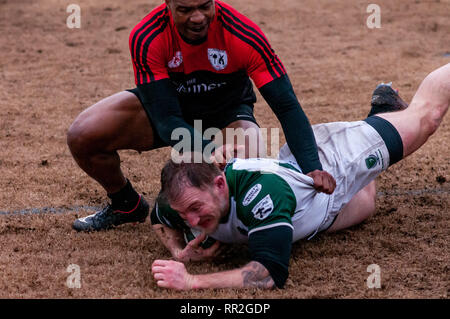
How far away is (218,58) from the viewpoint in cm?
314

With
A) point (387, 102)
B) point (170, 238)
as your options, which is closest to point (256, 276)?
point (170, 238)

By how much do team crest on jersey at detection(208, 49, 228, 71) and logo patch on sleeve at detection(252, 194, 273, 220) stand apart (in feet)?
2.97

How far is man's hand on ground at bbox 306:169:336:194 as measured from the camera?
2773 mm

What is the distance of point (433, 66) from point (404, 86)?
0.91 meters

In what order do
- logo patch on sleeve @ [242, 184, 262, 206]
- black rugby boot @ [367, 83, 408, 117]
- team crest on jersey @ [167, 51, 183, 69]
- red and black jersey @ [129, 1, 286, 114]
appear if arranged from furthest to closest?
black rugby boot @ [367, 83, 408, 117] < team crest on jersey @ [167, 51, 183, 69] < red and black jersey @ [129, 1, 286, 114] < logo patch on sleeve @ [242, 184, 262, 206]

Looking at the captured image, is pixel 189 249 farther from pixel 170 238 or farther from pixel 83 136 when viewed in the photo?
pixel 83 136

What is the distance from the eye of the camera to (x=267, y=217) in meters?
2.49

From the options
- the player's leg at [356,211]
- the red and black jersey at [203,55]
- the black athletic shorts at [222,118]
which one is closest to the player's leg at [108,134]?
the black athletic shorts at [222,118]

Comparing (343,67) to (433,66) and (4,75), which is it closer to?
(433,66)

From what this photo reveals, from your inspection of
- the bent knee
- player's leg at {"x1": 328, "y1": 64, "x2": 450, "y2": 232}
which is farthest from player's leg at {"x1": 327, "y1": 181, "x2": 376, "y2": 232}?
the bent knee

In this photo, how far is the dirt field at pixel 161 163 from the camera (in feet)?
8.86

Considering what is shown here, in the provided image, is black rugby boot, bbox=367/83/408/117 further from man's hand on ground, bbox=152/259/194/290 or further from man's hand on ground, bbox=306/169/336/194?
man's hand on ground, bbox=152/259/194/290

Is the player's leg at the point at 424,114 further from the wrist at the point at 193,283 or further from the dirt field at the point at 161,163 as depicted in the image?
the wrist at the point at 193,283

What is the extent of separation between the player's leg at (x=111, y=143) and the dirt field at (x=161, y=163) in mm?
113
